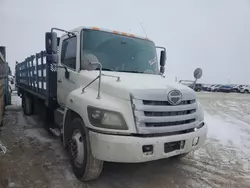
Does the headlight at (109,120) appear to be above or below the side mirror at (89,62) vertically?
below

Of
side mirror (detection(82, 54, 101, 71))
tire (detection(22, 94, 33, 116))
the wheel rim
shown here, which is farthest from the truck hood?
tire (detection(22, 94, 33, 116))

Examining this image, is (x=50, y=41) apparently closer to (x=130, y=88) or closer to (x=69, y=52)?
(x=69, y=52)

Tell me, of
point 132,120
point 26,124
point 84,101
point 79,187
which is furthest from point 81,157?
point 26,124

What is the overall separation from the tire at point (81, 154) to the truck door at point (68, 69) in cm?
90

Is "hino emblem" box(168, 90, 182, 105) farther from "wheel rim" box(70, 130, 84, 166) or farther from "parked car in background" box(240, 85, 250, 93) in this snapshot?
"parked car in background" box(240, 85, 250, 93)

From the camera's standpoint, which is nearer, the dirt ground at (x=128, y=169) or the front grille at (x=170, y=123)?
the front grille at (x=170, y=123)

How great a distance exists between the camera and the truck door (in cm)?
393

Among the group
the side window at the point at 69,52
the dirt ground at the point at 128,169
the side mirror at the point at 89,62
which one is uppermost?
the side window at the point at 69,52

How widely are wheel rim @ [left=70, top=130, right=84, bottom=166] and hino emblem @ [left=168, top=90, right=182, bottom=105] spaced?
1.45 metres

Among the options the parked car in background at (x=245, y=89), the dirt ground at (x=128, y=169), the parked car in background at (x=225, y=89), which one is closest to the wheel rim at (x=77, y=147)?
the dirt ground at (x=128, y=169)

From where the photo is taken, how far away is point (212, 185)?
10.8 ft

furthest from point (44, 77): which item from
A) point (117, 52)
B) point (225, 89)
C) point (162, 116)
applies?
point (225, 89)

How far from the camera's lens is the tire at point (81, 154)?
9.77ft

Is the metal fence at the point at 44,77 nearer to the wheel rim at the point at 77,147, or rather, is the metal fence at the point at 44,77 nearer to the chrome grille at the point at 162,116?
the wheel rim at the point at 77,147
